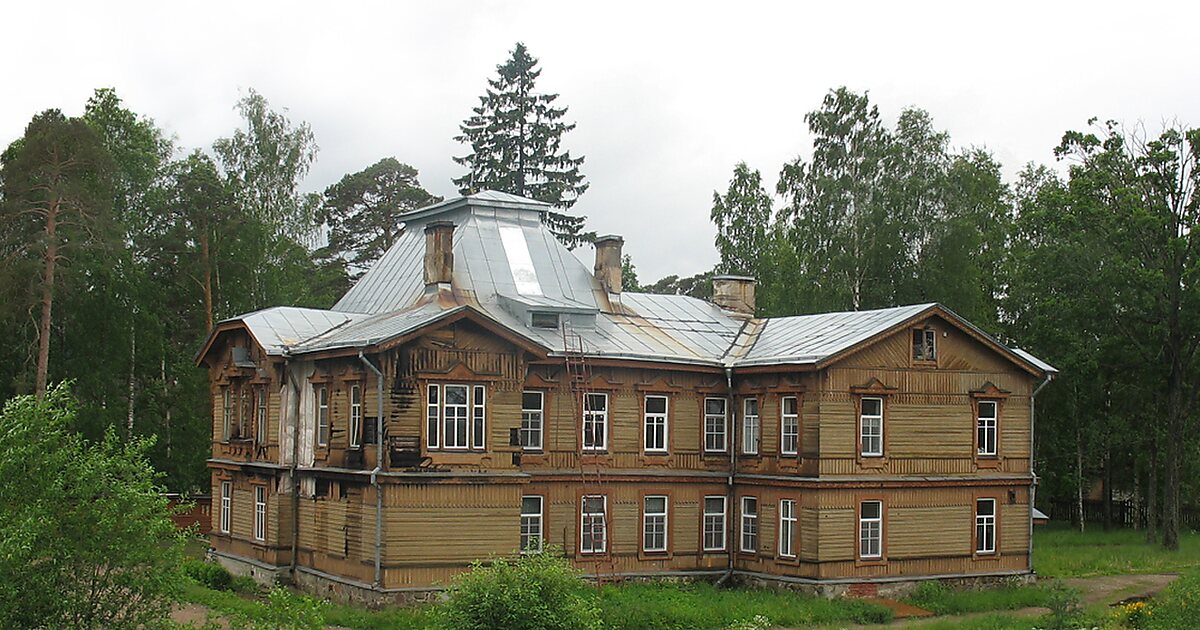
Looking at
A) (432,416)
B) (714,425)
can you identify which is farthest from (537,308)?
(714,425)

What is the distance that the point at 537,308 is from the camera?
28.6m

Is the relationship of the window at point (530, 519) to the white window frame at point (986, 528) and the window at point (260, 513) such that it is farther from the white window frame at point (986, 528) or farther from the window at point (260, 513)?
the white window frame at point (986, 528)

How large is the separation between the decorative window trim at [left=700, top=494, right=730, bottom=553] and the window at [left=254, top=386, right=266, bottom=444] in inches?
405

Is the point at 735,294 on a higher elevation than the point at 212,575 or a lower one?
higher

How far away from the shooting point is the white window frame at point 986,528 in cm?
2973

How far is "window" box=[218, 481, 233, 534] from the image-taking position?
105ft

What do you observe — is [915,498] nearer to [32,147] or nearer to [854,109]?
[854,109]

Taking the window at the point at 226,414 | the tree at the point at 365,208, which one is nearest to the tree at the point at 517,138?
the tree at the point at 365,208

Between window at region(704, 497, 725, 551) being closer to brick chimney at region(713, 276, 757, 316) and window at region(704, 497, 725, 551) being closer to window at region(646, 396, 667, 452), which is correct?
window at region(646, 396, 667, 452)

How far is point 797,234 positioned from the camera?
152 feet

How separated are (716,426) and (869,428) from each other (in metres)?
3.59

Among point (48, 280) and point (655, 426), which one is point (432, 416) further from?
point (48, 280)

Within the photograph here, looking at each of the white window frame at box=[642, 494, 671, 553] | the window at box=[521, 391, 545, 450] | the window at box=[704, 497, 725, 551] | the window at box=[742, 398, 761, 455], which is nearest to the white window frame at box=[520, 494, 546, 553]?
the window at box=[521, 391, 545, 450]

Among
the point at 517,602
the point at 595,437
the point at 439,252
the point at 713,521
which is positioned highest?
the point at 439,252
